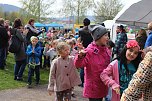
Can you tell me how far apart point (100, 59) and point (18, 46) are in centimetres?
560

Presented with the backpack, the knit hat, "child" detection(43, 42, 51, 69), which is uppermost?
the knit hat

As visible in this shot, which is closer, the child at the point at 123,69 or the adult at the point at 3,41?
the child at the point at 123,69

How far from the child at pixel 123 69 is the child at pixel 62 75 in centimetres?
172

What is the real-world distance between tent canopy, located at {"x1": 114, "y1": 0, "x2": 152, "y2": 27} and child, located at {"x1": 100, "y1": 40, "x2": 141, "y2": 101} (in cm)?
487

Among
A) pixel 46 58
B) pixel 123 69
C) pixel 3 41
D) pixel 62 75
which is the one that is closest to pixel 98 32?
pixel 123 69

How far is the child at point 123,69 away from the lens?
376 centimetres

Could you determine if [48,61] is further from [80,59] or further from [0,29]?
[80,59]

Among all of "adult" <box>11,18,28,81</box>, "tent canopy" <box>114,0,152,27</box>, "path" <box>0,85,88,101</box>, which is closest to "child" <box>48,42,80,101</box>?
"path" <box>0,85,88,101</box>

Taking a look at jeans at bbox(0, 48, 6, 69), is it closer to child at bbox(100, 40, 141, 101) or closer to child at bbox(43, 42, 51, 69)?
child at bbox(43, 42, 51, 69)

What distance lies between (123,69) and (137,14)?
20.5ft

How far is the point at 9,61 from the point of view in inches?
504

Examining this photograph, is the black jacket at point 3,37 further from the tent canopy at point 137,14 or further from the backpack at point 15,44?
the tent canopy at point 137,14

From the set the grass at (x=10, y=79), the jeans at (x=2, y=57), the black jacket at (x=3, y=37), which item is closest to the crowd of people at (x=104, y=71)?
the grass at (x=10, y=79)

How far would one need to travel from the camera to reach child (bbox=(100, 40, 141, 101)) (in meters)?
3.76
